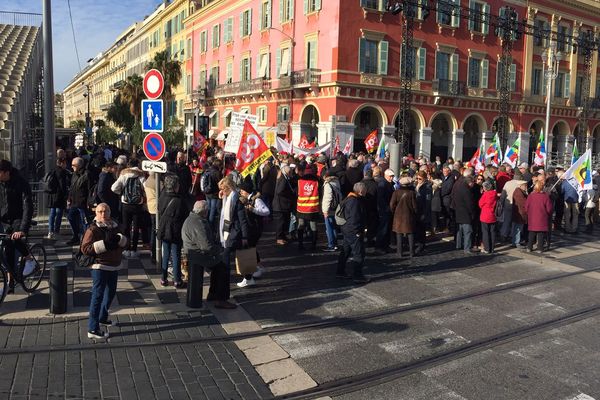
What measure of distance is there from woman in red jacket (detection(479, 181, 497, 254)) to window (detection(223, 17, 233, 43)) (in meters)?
34.6

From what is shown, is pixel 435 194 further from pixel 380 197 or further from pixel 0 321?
pixel 0 321

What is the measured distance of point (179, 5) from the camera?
55.3 m

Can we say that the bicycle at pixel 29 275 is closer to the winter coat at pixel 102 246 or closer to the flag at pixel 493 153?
the winter coat at pixel 102 246

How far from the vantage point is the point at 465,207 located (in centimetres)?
1223

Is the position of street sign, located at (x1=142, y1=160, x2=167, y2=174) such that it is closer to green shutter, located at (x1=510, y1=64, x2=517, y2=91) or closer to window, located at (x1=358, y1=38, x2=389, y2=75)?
window, located at (x1=358, y1=38, x2=389, y2=75)

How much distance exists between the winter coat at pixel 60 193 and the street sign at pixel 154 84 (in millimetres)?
3385

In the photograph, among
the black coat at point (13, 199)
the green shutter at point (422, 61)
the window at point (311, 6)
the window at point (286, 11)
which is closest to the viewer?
the black coat at point (13, 199)

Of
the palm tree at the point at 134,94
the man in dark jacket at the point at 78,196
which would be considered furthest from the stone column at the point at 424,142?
the man in dark jacket at the point at 78,196

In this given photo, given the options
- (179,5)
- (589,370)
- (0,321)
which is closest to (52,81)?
(0,321)

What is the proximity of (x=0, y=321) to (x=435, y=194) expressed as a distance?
9.65m

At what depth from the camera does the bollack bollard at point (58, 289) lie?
7184mm

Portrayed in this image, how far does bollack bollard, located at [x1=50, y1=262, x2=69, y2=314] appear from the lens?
718cm

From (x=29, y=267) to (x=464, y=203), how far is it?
852 centimetres

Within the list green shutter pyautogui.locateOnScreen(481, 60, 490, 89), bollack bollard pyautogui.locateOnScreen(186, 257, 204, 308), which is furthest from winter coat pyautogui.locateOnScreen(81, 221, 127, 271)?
green shutter pyautogui.locateOnScreen(481, 60, 490, 89)
